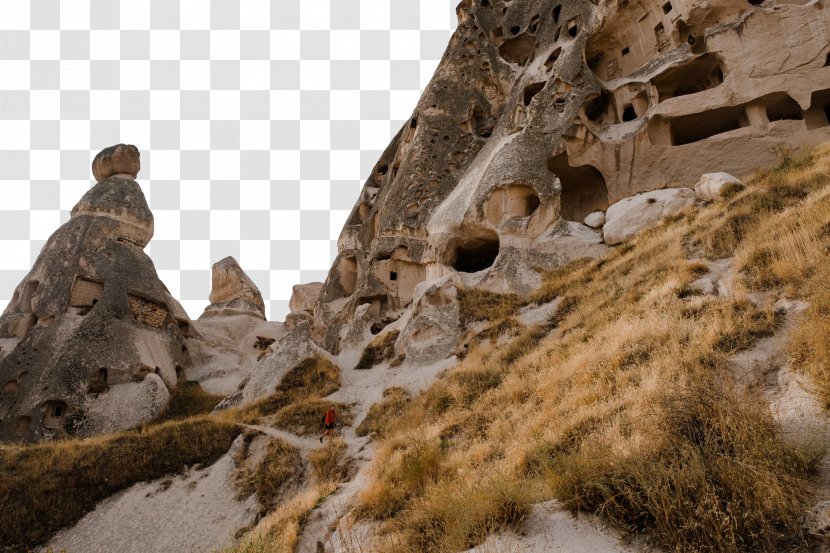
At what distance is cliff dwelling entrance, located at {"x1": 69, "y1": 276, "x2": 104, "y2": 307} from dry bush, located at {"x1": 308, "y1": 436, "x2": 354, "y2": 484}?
1289 centimetres

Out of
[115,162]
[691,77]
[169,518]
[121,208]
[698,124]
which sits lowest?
[169,518]

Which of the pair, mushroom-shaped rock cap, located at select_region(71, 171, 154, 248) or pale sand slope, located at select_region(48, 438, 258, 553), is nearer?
pale sand slope, located at select_region(48, 438, 258, 553)

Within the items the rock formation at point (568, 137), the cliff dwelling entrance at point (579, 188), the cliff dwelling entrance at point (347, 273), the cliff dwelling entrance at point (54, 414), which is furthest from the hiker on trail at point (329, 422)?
the cliff dwelling entrance at point (347, 273)

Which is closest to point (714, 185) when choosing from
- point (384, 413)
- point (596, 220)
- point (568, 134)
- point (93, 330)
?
point (596, 220)

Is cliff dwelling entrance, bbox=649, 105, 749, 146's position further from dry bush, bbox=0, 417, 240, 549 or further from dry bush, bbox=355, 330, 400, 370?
dry bush, bbox=0, 417, 240, 549

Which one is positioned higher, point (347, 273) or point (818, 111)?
point (818, 111)

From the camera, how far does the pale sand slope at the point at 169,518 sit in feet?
26.2

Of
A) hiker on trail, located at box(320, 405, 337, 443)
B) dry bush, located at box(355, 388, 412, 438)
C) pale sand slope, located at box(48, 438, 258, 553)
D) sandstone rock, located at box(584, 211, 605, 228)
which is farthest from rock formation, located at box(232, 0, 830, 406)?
pale sand slope, located at box(48, 438, 258, 553)

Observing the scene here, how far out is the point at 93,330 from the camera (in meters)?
16.7

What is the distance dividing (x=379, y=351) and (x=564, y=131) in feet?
28.1

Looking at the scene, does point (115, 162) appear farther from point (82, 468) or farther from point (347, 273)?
point (82, 468)

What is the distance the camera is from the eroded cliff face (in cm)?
1415

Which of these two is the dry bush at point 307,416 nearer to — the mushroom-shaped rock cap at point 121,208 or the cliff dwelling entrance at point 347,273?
the cliff dwelling entrance at point 347,273

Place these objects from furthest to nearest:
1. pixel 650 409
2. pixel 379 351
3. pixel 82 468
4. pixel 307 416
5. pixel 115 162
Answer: pixel 115 162
pixel 379 351
pixel 307 416
pixel 82 468
pixel 650 409
